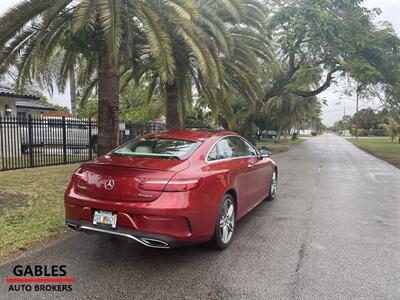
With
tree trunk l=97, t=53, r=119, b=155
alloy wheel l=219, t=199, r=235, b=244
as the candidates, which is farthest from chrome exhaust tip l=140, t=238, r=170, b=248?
tree trunk l=97, t=53, r=119, b=155

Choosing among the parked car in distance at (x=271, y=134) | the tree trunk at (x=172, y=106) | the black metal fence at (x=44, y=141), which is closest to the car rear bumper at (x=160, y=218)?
the black metal fence at (x=44, y=141)

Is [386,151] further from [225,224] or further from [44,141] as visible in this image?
[225,224]

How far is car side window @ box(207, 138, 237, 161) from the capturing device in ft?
15.9

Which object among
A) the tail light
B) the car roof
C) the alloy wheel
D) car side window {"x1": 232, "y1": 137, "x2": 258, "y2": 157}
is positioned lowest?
the alloy wheel

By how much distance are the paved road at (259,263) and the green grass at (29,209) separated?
39 centimetres

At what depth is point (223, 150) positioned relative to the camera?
526 cm

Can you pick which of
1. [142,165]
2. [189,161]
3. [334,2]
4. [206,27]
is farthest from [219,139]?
[334,2]

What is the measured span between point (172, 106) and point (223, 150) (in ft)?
24.4

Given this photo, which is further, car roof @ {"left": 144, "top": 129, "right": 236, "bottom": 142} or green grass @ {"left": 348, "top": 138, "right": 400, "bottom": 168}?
green grass @ {"left": 348, "top": 138, "right": 400, "bottom": 168}

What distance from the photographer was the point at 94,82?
1315cm

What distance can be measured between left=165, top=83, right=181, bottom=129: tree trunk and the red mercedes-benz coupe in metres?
7.34

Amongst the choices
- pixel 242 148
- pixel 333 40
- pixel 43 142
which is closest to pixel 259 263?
pixel 242 148

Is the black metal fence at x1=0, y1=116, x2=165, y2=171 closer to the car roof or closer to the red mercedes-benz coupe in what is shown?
the car roof

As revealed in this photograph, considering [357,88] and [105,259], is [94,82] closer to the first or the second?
[105,259]
